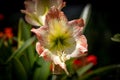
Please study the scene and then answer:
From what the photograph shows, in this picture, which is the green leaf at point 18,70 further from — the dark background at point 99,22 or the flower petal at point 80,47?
the dark background at point 99,22

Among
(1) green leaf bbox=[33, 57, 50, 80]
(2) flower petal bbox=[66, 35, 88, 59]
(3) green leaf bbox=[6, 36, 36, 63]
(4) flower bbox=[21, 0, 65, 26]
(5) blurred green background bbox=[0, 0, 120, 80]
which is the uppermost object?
(4) flower bbox=[21, 0, 65, 26]

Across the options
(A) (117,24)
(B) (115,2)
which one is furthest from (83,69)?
(B) (115,2)

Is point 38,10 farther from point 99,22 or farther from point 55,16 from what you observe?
point 99,22

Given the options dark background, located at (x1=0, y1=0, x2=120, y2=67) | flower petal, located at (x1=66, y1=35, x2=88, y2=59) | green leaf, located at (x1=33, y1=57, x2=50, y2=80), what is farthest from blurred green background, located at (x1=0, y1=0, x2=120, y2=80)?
flower petal, located at (x1=66, y1=35, x2=88, y2=59)

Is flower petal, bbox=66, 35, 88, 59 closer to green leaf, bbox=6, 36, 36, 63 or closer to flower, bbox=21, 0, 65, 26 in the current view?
flower, bbox=21, 0, 65, 26

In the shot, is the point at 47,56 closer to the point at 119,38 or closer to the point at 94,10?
the point at 119,38

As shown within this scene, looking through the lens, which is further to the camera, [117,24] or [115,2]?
[115,2]

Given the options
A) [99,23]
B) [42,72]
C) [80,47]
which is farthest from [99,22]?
[80,47]
